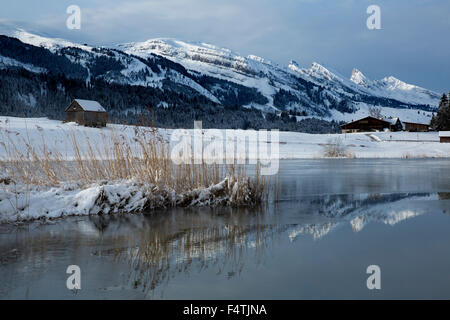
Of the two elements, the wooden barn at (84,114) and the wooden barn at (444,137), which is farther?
the wooden barn at (444,137)

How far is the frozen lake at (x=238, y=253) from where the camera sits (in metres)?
4.07

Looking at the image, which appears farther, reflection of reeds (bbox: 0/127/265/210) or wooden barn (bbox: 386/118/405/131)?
wooden barn (bbox: 386/118/405/131)

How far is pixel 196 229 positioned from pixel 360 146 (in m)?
35.6

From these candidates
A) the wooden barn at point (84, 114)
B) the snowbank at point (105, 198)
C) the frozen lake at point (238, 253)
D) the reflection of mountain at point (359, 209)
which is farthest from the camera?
the wooden barn at point (84, 114)

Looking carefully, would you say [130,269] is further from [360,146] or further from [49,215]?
[360,146]

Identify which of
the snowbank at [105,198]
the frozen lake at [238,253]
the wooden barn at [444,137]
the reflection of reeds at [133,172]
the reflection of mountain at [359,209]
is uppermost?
the wooden barn at [444,137]

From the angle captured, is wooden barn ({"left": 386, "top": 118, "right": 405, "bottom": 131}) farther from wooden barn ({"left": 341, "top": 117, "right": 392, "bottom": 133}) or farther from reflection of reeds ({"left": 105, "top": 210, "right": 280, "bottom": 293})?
reflection of reeds ({"left": 105, "top": 210, "right": 280, "bottom": 293})

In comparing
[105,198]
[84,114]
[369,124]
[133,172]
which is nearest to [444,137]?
[369,124]

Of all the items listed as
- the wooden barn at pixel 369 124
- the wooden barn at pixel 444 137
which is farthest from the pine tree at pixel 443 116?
the wooden barn at pixel 444 137

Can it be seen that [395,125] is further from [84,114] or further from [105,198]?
[105,198]

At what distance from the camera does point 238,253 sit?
5.32 m

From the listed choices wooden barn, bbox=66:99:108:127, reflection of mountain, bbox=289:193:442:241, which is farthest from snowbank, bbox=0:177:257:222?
wooden barn, bbox=66:99:108:127

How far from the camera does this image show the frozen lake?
4070mm

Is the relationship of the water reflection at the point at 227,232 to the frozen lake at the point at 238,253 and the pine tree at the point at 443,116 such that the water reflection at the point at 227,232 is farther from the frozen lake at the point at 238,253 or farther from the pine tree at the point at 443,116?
the pine tree at the point at 443,116
